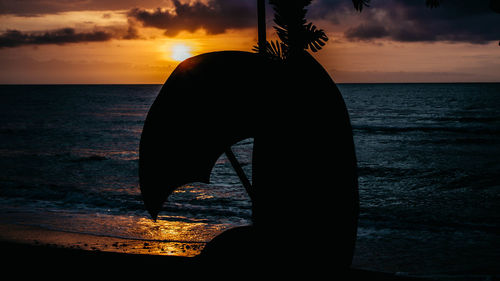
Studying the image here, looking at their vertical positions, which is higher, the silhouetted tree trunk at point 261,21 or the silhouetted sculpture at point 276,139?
the silhouetted tree trunk at point 261,21

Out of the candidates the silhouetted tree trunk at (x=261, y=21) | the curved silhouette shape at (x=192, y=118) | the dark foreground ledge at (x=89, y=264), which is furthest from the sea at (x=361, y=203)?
the dark foreground ledge at (x=89, y=264)

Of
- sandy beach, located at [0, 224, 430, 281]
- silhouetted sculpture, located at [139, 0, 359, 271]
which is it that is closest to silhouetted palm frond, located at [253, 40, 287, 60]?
silhouetted sculpture, located at [139, 0, 359, 271]

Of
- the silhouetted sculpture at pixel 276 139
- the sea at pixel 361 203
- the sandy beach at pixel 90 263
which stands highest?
the silhouetted sculpture at pixel 276 139

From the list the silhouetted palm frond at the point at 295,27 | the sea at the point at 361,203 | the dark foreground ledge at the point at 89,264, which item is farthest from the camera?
the sea at the point at 361,203

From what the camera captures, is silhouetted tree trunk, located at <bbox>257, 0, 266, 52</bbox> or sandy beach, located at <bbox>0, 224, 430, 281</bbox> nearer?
silhouetted tree trunk, located at <bbox>257, 0, 266, 52</bbox>

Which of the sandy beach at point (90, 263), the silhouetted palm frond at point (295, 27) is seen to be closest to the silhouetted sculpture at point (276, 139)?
the silhouetted palm frond at point (295, 27)

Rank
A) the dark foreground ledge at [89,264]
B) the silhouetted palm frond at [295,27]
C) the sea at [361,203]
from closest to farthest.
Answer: the silhouetted palm frond at [295,27] → the dark foreground ledge at [89,264] → the sea at [361,203]

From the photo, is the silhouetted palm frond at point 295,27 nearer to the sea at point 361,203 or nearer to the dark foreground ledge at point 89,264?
the sea at point 361,203

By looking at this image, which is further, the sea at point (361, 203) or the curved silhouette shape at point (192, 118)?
the sea at point (361, 203)

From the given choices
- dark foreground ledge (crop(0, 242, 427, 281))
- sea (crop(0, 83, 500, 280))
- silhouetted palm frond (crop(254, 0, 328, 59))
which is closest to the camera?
silhouetted palm frond (crop(254, 0, 328, 59))

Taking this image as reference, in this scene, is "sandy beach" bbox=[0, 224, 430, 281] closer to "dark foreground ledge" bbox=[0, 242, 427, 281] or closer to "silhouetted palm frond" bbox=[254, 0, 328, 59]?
"dark foreground ledge" bbox=[0, 242, 427, 281]

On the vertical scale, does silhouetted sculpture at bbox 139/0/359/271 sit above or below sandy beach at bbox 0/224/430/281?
above

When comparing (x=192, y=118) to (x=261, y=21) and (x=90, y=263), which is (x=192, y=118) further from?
(x=90, y=263)

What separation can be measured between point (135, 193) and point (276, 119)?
12.1 m
